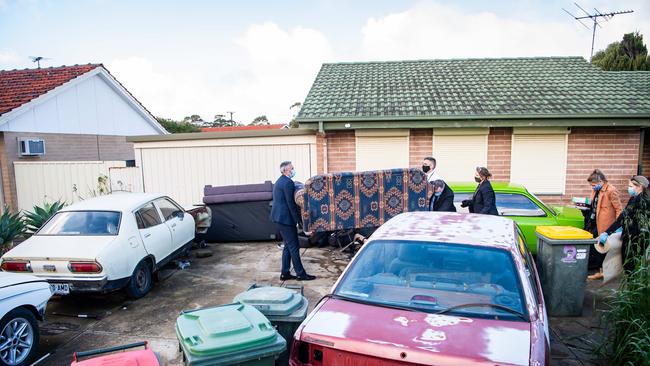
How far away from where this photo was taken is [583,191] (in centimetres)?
1006

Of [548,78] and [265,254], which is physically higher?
[548,78]

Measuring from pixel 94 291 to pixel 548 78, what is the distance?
1271 cm

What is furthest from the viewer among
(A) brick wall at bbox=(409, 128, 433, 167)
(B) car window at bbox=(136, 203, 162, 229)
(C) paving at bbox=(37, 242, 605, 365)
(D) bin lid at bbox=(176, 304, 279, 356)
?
(A) brick wall at bbox=(409, 128, 433, 167)

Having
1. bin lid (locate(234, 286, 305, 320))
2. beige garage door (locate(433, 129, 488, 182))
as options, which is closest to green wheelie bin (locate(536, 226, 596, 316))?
bin lid (locate(234, 286, 305, 320))

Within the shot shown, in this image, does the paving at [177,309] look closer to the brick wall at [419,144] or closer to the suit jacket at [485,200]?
the suit jacket at [485,200]

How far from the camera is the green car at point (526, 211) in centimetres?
695

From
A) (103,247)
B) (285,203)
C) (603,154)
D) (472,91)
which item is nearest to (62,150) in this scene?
(103,247)

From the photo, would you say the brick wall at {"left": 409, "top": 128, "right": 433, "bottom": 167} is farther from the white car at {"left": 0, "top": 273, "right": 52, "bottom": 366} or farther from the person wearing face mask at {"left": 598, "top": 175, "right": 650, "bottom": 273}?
the white car at {"left": 0, "top": 273, "right": 52, "bottom": 366}

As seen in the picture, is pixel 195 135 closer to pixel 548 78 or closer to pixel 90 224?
pixel 90 224

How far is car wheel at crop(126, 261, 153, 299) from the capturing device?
19.1ft

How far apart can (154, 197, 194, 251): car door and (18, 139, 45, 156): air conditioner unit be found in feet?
26.3

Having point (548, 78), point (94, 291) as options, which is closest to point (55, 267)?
point (94, 291)

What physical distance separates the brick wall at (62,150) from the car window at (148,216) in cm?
820

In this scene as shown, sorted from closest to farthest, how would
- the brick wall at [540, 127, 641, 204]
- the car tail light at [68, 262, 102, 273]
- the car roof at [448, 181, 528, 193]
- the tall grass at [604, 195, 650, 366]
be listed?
1. the tall grass at [604, 195, 650, 366]
2. the car tail light at [68, 262, 102, 273]
3. the car roof at [448, 181, 528, 193]
4. the brick wall at [540, 127, 641, 204]
